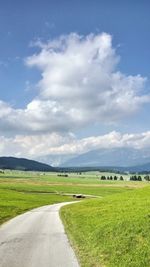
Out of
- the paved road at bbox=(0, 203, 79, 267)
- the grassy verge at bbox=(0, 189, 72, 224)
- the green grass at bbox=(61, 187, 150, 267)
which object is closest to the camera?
the green grass at bbox=(61, 187, 150, 267)

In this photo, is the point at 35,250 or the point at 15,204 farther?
the point at 15,204

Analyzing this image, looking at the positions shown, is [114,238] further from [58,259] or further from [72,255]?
[58,259]

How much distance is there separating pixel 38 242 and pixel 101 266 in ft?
33.4

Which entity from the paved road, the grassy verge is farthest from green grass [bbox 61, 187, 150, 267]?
the grassy verge

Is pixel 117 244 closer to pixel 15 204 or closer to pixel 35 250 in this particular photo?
pixel 35 250

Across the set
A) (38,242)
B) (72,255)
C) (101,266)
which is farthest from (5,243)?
(101,266)

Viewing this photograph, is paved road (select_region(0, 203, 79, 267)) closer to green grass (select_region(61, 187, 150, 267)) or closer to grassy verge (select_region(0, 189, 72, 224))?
green grass (select_region(61, 187, 150, 267))

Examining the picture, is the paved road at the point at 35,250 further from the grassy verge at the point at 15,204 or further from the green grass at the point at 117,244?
the grassy verge at the point at 15,204

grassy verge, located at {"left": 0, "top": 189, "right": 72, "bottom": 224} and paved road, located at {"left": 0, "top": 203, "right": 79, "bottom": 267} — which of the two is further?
grassy verge, located at {"left": 0, "top": 189, "right": 72, "bottom": 224}

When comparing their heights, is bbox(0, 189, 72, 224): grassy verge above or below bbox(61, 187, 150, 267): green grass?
above

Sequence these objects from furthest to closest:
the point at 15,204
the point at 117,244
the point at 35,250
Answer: the point at 15,204
the point at 35,250
the point at 117,244

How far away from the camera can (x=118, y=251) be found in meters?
24.0

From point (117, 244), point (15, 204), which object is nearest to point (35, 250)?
point (117, 244)

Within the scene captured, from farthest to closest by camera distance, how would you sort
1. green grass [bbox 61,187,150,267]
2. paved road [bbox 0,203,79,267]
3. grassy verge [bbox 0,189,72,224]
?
grassy verge [bbox 0,189,72,224] < paved road [bbox 0,203,79,267] < green grass [bbox 61,187,150,267]
